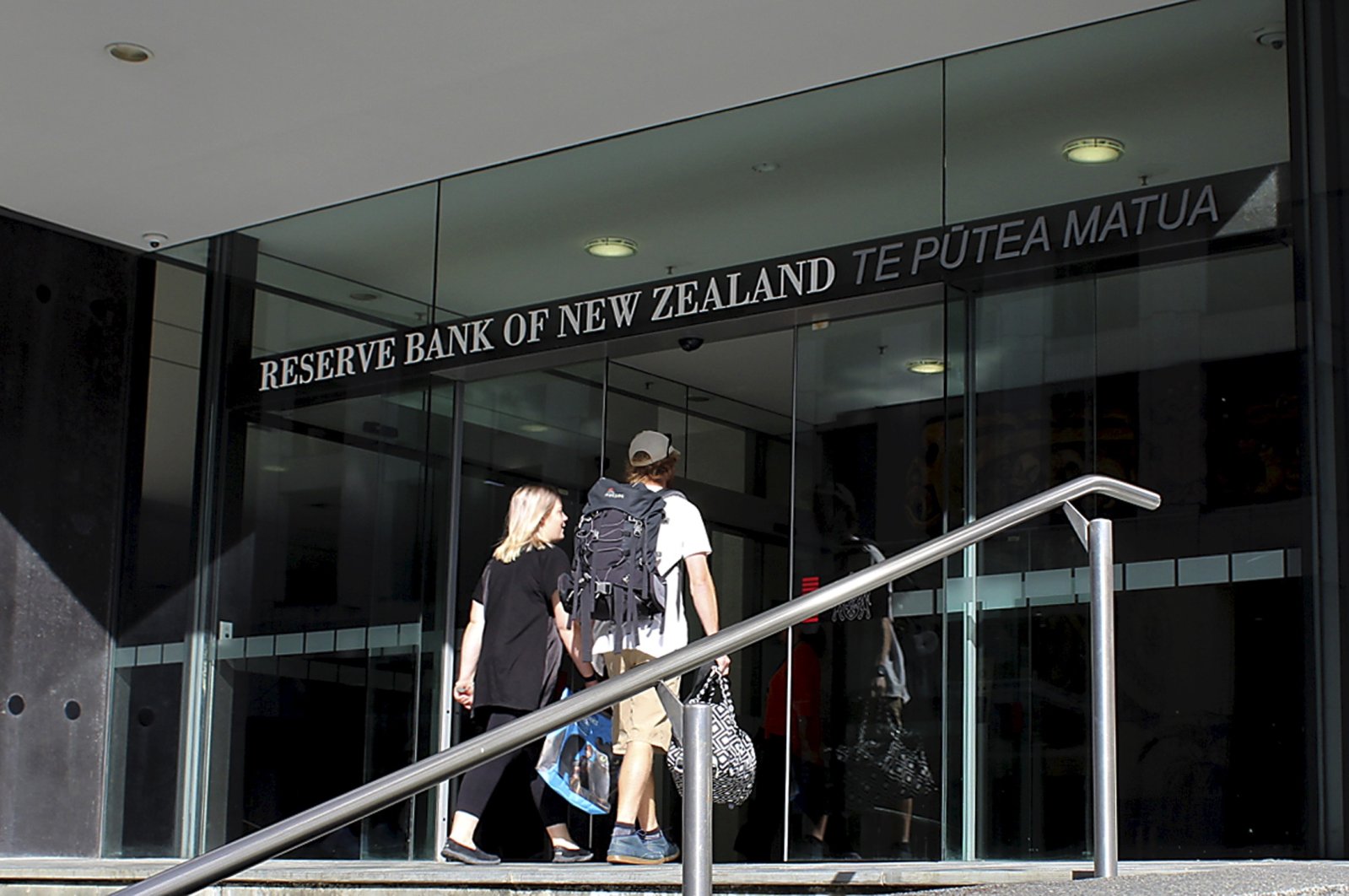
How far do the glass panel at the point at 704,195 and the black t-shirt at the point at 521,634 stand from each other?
1.92 m

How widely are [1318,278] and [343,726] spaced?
19.3 ft

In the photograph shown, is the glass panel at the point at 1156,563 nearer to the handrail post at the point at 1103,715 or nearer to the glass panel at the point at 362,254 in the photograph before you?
the handrail post at the point at 1103,715

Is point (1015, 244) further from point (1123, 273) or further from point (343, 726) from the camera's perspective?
point (343, 726)

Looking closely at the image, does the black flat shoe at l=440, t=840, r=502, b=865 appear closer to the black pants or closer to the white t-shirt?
the black pants

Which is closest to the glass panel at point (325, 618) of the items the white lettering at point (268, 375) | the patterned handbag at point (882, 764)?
the white lettering at point (268, 375)

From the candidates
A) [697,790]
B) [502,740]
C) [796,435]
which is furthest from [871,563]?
[502,740]

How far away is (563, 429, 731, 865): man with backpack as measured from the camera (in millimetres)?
6840

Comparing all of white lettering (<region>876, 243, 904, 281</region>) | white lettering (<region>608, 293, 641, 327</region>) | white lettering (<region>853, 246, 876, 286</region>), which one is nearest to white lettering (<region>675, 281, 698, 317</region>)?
white lettering (<region>608, 293, 641, 327</region>)

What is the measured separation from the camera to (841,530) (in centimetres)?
773

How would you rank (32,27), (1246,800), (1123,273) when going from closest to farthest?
1. (1246,800)
2. (1123,273)
3. (32,27)

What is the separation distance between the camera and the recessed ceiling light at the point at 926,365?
7605mm

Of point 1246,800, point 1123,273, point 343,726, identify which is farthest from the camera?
point 343,726

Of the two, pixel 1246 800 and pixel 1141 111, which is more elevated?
pixel 1141 111

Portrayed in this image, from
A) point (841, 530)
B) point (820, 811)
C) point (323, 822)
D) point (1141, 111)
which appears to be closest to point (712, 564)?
point (841, 530)
